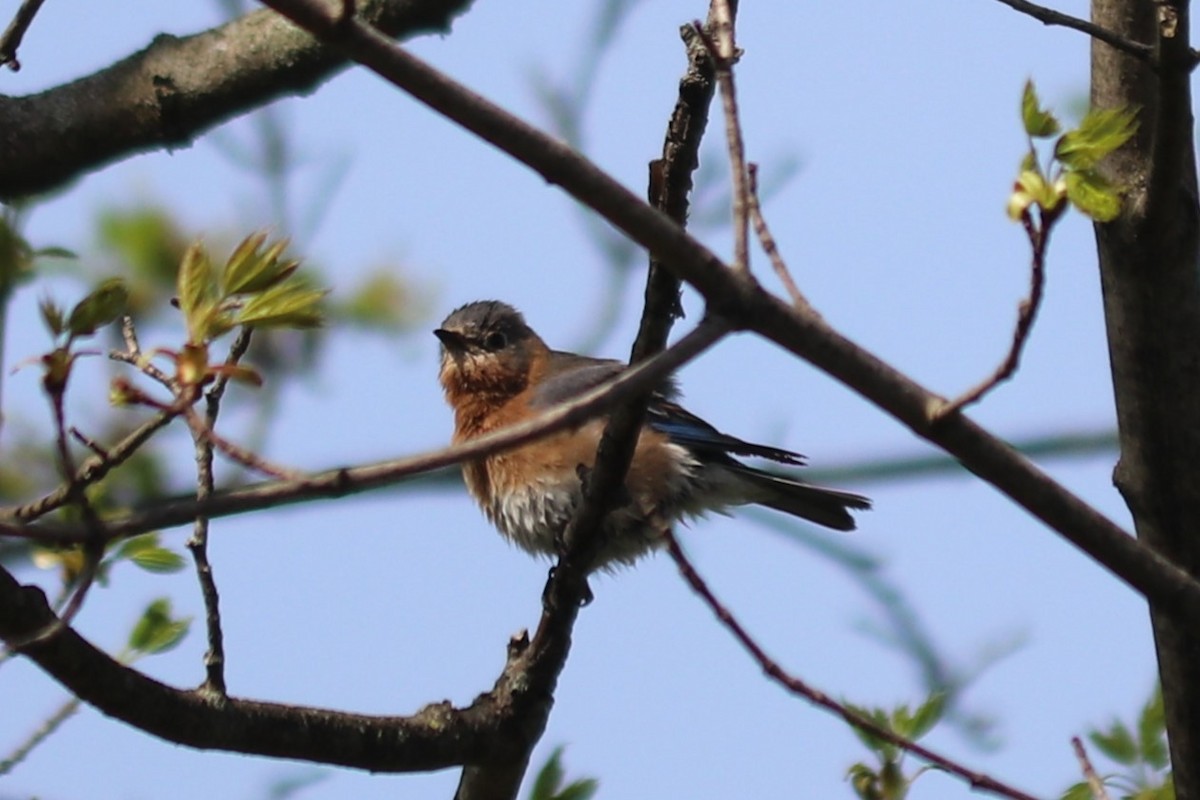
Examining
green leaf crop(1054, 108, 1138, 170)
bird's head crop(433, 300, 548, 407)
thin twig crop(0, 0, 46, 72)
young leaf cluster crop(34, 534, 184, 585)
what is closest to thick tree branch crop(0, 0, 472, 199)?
thin twig crop(0, 0, 46, 72)

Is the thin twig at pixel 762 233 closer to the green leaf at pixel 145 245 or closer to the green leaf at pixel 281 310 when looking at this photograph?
the green leaf at pixel 281 310

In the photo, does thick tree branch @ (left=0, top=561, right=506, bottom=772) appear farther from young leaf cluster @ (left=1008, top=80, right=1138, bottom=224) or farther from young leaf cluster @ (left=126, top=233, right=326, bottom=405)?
young leaf cluster @ (left=1008, top=80, right=1138, bottom=224)

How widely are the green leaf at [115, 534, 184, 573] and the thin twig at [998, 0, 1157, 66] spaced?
7.82 feet

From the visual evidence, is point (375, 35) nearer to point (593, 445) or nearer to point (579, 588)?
point (579, 588)

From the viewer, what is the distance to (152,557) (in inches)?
163

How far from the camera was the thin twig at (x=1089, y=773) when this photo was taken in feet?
12.2

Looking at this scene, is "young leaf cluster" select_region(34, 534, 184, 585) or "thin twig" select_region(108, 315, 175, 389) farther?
"young leaf cluster" select_region(34, 534, 184, 585)

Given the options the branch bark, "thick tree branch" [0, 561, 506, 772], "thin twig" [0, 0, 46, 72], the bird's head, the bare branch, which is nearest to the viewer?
the bare branch

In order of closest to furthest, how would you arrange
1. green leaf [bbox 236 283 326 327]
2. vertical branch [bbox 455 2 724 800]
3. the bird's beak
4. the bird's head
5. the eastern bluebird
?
green leaf [bbox 236 283 326 327]
vertical branch [bbox 455 2 724 800]
the eastern bluebird
the bird's head
the bird's beak

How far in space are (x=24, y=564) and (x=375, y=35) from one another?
237cm

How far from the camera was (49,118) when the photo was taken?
488 centimetres

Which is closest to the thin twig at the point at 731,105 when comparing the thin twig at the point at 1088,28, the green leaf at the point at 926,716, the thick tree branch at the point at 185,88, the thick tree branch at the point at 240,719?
the thin twig at the point at 1088,28

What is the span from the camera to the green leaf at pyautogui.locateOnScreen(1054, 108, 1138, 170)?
2.72 m

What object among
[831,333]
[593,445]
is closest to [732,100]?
[831,333]
